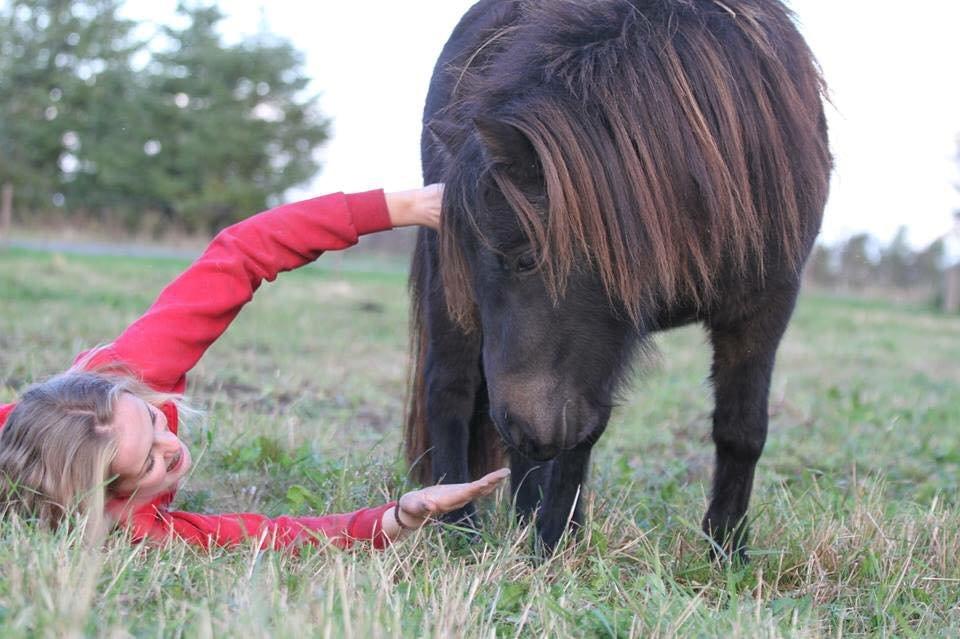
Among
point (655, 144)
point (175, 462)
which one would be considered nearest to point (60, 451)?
point (175, 462)

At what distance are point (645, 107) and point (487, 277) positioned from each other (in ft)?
1.84

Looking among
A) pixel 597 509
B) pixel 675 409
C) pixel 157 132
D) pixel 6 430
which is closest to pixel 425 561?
pixel 597 509

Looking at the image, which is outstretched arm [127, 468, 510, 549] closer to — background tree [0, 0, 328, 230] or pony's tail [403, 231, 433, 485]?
pony's tail [403, 231, 433, 485]

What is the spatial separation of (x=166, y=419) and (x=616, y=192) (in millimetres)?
1362

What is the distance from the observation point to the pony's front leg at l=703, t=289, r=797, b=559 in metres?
2.75

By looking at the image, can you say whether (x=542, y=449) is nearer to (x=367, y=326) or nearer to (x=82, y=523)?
(x=82, y=523)

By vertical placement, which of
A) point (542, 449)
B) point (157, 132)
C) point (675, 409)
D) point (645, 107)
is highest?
point (157, 132)

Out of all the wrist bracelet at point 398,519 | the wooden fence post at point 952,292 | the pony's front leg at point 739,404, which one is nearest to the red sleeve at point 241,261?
the wrist bracelet at point 398,519

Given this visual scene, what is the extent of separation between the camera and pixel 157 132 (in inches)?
1081

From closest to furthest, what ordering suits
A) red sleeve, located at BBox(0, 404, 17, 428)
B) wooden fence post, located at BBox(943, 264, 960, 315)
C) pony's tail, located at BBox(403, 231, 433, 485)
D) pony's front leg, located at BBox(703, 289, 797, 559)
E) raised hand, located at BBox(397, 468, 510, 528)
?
raised hand, located at BBox(397, 468, 510, 528) → red sleeve, located at BBox(0, 404, 17, 428) → pony's front leg, located at BBox(703, 289, 797, 559) → pony's tail, located at BBox(403, 231, 433, 485) → wooden fence post, located at BBox(943, 264, 960, 315)

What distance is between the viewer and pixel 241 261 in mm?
2664

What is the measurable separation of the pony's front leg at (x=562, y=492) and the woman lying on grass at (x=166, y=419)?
1.70 feet

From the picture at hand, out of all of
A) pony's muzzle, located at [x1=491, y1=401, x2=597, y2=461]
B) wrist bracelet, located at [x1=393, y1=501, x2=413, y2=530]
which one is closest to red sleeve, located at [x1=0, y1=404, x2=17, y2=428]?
wrist bracelet, located at [x1=393, y1=501, x2=413, y2=530]

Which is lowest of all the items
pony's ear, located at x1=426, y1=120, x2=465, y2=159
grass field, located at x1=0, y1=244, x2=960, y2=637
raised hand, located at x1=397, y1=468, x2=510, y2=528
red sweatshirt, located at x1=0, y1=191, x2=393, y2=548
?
grass field, located at x1=0, y1=244, x2=960, y2=637
